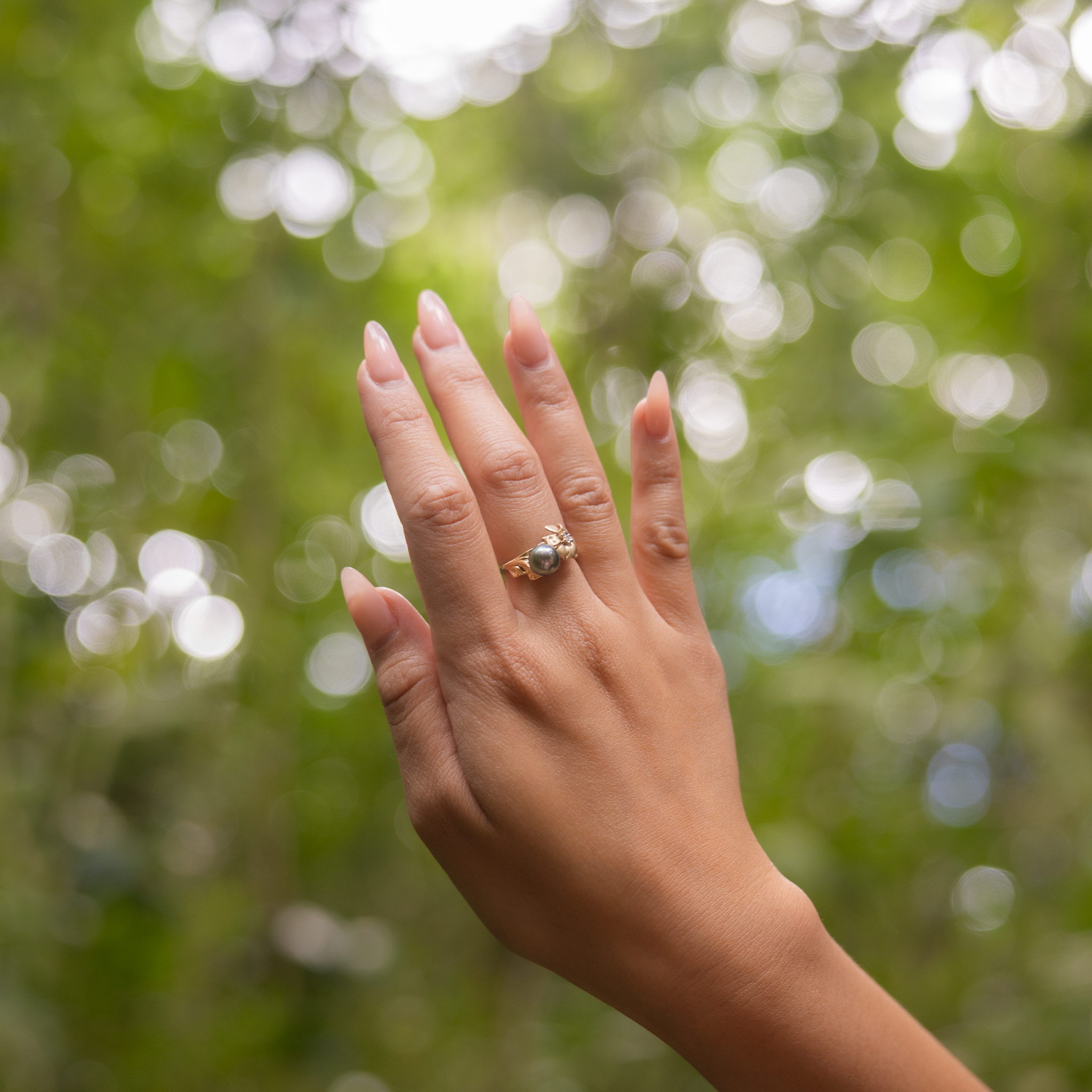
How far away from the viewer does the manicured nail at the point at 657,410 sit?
97 centimetres

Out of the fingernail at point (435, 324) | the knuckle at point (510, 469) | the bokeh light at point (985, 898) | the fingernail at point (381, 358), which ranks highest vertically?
the bokeh light at point (985, 898)

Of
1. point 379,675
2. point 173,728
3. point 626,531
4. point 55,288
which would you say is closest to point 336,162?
point 55,288

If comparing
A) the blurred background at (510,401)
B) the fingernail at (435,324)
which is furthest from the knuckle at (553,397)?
the blurred background at (510,401)

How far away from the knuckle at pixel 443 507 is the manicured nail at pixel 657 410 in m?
0.24

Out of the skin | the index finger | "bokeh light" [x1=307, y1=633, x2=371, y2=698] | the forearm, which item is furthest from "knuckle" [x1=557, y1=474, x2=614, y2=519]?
"bokeh light" [x1=307, y1=633, x2=371, y2=698]

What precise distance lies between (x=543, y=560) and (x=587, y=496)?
0.10 m

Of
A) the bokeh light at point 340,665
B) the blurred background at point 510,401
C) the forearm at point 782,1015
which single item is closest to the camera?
the forearm at point 782,1015

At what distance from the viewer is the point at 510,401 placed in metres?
2.57

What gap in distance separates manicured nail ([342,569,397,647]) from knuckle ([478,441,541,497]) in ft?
0.57

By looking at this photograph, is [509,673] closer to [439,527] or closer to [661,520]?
[439,527]

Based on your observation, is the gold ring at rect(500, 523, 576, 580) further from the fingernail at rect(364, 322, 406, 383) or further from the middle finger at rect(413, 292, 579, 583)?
the fingernail at rect(364, 322, 406, 383)

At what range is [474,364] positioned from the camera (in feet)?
3.15

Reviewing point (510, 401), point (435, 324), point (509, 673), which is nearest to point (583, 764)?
point (509, 673)

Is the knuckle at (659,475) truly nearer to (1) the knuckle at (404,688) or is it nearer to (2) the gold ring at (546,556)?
(2) the gold ring at (546,556)
